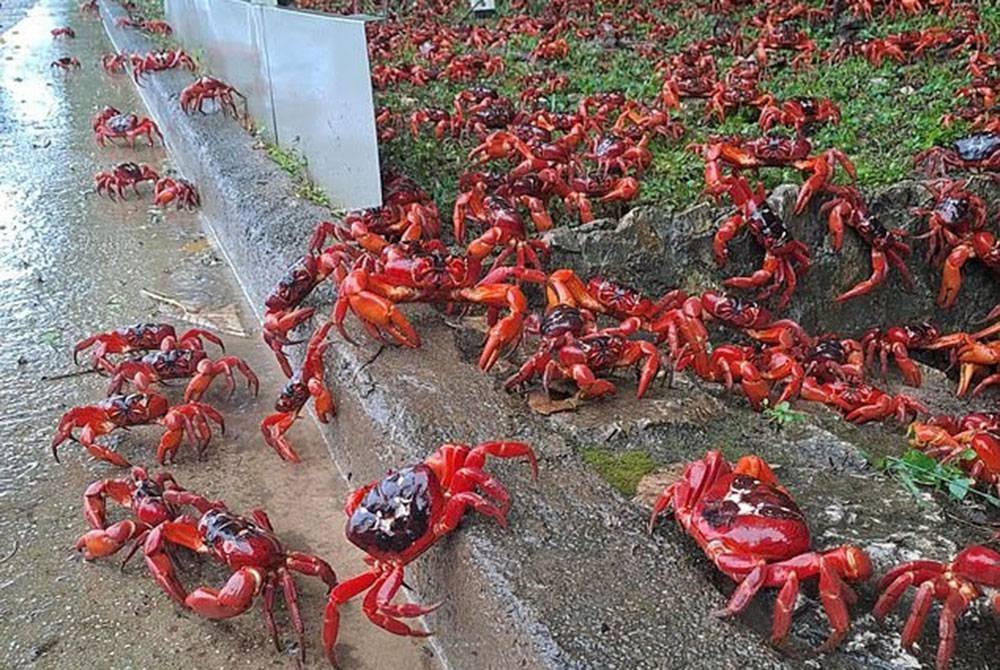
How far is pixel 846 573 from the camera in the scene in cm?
205

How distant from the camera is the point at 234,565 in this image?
2.61 metres

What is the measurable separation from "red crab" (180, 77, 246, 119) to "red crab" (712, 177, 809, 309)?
141 inches

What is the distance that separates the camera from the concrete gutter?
1955 millimetres

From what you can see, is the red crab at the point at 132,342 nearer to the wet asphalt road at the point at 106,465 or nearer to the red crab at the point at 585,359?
the wet asphalt road at the point at 106,465

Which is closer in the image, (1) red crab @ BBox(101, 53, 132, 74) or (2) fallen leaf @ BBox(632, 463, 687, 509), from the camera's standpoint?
(2) fallen leaf @ BBox(632, 463, 687, 509)

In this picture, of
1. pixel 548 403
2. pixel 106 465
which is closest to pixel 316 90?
pixel 106 465

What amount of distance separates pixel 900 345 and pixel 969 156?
1213mm

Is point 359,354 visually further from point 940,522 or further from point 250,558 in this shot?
point 940,522

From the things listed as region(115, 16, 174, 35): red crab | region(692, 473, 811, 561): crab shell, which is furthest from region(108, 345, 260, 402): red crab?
region(115, 16, 174, 35): red crab

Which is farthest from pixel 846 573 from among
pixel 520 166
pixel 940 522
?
pixel 520 166

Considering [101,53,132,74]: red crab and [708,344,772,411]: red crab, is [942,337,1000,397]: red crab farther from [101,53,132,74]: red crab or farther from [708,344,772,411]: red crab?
[101,53,132,74]: red crab

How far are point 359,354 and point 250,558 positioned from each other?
93 centimetres

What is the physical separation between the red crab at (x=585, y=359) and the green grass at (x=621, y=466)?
1.00 ft

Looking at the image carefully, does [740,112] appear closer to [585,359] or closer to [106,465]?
[585,359]
